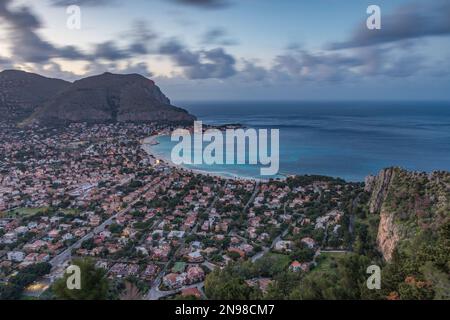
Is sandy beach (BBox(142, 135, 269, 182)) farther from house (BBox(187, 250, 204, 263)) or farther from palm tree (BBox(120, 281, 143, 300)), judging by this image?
palm tree (BBox(120, 281, 143, 300))

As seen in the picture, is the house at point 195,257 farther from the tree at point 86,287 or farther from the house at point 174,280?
the tree at point 86,287

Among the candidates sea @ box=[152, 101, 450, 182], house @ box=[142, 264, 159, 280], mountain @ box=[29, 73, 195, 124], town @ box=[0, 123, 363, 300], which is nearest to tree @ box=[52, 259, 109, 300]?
town @ box=[0, 123, 363, 300]

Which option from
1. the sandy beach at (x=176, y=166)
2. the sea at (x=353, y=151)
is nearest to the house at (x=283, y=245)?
the sandy beach at (x=176, y=166)

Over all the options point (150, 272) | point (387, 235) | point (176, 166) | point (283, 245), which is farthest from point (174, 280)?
point (176, 166)

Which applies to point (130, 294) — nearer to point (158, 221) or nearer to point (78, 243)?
point (78, 243)

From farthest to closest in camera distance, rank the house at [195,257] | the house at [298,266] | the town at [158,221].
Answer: the house at [195,257] → the town at [158,221] → the house at [298,266]
